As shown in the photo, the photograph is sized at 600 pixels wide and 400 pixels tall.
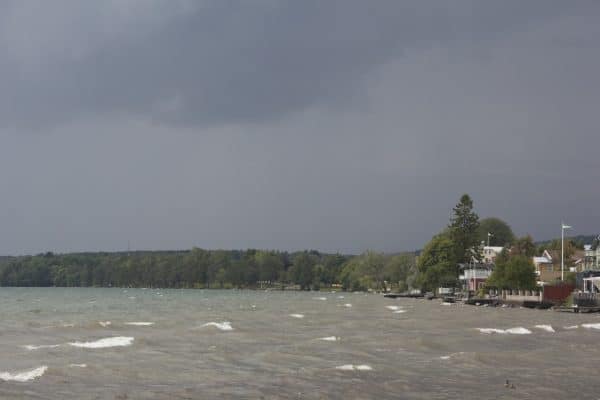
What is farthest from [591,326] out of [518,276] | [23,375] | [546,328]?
[518,276]

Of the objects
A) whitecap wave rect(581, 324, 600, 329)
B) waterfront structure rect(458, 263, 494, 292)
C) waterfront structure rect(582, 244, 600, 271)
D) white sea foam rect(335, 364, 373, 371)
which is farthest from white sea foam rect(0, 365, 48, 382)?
waterfront structure rect(458, 263, 494, 292)

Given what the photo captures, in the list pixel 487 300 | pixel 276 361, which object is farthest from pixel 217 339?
pixel 487 300

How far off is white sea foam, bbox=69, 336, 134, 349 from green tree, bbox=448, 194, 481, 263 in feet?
407

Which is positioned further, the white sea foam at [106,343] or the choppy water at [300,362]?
the white sea foam at [106,343]

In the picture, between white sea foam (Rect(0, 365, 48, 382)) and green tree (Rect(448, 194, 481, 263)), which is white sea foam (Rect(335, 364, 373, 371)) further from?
green tree (Rect(448, 194, 481, 263))

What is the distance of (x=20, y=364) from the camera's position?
36.7m

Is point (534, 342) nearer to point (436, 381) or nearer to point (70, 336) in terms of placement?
point (436, 381)

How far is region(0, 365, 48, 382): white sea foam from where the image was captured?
3092 cm

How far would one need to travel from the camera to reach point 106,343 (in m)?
47.6

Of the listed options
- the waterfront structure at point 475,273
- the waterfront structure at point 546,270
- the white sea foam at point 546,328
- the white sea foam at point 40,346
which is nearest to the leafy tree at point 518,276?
the waterfront structure at point 546,270

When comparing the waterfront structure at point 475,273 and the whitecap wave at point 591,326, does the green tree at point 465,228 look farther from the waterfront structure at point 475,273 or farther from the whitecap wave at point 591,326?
the whitecap wave at point 591,326

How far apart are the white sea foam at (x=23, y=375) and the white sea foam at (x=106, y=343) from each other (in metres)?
11.9

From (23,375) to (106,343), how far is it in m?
15.6

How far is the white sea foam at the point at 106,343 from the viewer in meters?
45.8
